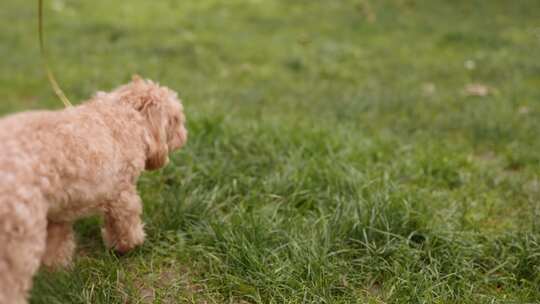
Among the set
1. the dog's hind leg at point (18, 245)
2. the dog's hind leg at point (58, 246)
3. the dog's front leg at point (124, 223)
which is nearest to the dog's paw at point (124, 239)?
the dog's front leg at point (124, 223)

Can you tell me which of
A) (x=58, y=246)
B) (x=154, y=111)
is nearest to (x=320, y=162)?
(x=154, y=111)

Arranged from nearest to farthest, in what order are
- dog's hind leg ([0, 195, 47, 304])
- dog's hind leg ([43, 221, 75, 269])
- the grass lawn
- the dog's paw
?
dog's hind leg ([0, 195, 47, 304]), dog's hind leg ([43, 221, 75, 269]), the grass lawn, the dog's paw

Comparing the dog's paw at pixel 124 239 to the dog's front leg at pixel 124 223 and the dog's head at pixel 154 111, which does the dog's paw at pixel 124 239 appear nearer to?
the dog's front leg at pixel 124 223

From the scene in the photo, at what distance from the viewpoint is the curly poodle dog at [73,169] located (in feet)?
7.64

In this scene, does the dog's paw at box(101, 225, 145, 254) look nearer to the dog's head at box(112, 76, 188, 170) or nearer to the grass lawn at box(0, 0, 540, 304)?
the grass lawn at box(0, 0, 540, 304)

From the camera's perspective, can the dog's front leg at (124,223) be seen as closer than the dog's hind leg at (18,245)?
No

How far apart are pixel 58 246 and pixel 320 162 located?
6.93 ft

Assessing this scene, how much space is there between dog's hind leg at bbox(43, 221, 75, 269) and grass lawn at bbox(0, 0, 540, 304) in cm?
16

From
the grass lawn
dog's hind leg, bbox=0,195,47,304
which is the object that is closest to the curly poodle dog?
dog's hind leg, bbox=0,195,47,304

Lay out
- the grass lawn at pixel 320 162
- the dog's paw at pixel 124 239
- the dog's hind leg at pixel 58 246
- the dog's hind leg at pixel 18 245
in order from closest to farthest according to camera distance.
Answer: the dog's hind leg at pixel 18 245 < the dog's hind leg at pixel 58 246 < the grass lawn at pixel 320 162 < the dog's paw at pixel 124 239

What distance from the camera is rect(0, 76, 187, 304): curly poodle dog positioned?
2.33 metres

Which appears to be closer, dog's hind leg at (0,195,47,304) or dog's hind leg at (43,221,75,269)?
dog's hind leg at (0,195,47,304)

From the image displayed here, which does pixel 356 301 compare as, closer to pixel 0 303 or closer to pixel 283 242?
pixel 283 242

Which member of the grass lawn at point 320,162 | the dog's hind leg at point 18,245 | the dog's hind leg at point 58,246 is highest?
the dog's hind leg at point 18,245
